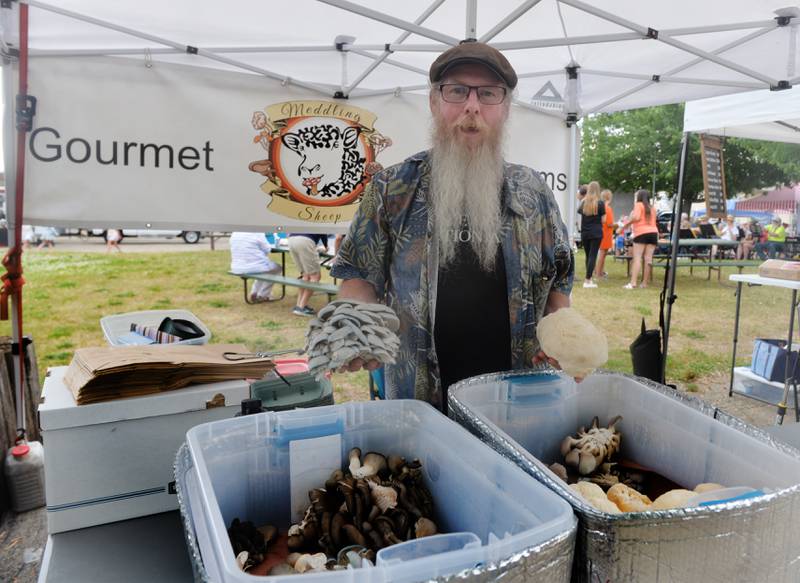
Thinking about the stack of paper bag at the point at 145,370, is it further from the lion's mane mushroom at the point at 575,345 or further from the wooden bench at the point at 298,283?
the wooden bench at the point at 298,283

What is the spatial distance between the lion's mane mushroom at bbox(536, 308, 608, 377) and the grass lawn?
302cm

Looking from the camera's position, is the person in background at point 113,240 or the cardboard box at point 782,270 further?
the person in background at point 113,240

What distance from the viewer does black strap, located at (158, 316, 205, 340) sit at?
1968 millimetres

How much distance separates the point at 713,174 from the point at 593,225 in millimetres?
5077

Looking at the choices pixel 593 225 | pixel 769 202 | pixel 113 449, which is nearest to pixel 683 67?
pixel 113 449

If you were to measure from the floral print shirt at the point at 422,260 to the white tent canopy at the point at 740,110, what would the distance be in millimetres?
2767

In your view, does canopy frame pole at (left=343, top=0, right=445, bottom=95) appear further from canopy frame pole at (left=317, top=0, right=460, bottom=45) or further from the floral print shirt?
the floral print shirt

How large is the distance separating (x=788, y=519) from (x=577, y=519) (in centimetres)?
29

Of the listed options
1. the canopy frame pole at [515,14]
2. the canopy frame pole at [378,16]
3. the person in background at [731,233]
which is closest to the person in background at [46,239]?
the canopy frame pole at [378,16]

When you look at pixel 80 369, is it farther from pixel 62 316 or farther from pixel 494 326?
pixel 62 316

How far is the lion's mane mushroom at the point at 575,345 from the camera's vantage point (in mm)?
1075

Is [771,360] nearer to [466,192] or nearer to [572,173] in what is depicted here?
[572,173]

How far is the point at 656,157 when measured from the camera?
22.2m

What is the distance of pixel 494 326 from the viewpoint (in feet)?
4.87
